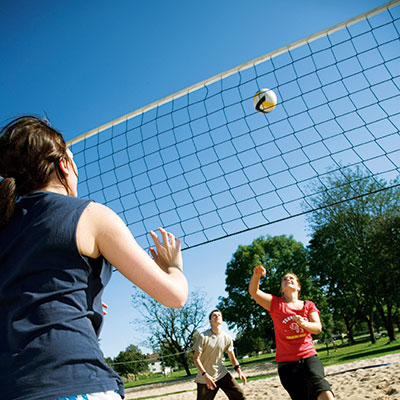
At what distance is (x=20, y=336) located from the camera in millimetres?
965

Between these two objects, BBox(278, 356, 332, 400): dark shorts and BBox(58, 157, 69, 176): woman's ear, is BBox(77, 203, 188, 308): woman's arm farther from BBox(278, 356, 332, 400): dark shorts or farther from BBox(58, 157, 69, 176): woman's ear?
BBox(278, 356, 332, 400): dark shorts

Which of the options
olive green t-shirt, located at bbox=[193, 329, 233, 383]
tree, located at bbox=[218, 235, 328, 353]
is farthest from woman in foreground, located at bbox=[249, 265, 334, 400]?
tree, located at bbox=[218, 235, 328, 353]

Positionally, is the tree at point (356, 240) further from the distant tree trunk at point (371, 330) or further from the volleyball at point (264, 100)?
the volleyball at point (264, 100)

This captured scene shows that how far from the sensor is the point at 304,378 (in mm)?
3777

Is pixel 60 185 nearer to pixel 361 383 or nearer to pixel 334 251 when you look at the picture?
pixel 361 383

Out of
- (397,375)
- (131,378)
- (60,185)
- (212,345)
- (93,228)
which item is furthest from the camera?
(131,378)

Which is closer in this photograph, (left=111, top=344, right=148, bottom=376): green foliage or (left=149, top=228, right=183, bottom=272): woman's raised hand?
(left=149, top=228, right=183, bottom=272): woman's raised hand

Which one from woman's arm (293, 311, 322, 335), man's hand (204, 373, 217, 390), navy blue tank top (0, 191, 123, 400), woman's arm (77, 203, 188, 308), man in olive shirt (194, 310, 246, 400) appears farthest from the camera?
man in olive shirt (194, 310, 246, 400)

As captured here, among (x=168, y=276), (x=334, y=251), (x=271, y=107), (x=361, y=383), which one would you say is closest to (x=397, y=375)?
(x=361, y=383)

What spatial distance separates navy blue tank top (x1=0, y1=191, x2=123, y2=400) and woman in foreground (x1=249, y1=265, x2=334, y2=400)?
10.1 ft

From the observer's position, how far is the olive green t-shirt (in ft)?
18.5

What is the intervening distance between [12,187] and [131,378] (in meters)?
42.2

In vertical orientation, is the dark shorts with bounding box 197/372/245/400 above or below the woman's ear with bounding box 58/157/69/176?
below

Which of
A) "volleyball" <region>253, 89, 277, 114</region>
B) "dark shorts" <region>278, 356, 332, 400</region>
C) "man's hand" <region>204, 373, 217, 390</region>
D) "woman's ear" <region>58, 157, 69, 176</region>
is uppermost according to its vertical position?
"volleyball" <region>253, 89, 277, 114</region>
